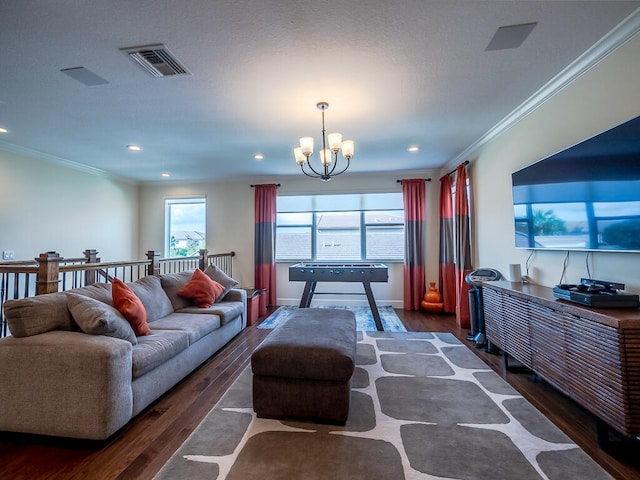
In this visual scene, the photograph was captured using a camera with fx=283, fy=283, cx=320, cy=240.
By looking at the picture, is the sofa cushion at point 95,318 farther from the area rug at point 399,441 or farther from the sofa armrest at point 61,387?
the area rug at point 399,441

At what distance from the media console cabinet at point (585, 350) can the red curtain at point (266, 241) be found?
384 centimetres

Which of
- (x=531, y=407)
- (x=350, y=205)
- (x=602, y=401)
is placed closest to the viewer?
(x=602, y=401)

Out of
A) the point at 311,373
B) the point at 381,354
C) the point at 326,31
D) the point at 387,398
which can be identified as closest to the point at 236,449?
the point at 311,373

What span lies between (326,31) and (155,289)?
2.81m

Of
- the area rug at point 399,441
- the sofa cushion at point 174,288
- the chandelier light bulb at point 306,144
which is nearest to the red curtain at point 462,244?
the area rug at point 399,441

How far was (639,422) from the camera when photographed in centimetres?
138

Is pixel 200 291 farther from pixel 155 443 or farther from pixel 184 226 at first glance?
pixel 184 226

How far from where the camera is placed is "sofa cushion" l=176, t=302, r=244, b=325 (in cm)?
310

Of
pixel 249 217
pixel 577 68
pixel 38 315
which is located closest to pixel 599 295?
pixel 577 68

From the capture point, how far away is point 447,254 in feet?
15.4

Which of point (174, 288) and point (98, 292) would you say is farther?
point (174, 288)

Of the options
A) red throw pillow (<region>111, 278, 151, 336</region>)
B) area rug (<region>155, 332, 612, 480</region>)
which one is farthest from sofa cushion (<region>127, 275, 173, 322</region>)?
area rug (<region>155, 332, 612, 480</region>)

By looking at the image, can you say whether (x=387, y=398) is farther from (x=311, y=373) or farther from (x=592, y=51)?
(x=592, y=51)

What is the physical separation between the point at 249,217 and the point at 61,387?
13.8 feet
